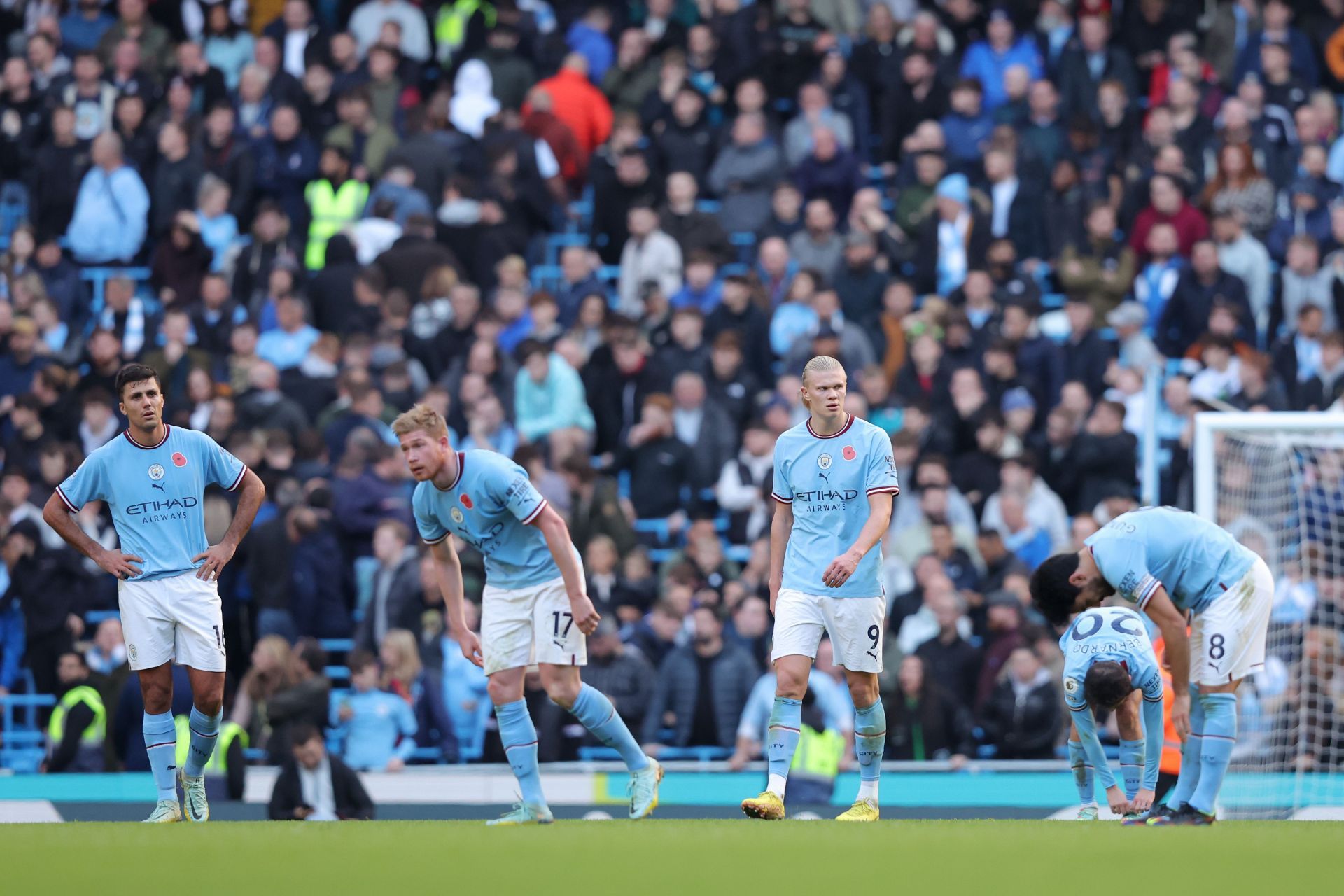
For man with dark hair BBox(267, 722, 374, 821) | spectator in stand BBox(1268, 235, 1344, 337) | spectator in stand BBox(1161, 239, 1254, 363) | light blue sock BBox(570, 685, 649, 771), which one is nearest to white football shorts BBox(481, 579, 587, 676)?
light blue sock BBox(570, 685, 649, 771)

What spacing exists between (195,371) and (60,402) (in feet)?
5.20

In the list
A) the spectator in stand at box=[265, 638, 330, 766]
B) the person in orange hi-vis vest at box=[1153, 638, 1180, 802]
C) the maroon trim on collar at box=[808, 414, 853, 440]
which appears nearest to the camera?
the maroon trim on collar at box=[808, 414, 853, 440]

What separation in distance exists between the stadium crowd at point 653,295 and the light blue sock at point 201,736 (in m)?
4.22

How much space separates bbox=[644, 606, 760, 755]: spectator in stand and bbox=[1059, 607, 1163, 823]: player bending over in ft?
16.9

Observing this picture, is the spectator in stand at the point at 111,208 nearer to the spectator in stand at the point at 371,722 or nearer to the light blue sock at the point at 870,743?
the spectator in stand at the point at 371,722

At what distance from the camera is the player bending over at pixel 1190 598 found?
34.7 ft

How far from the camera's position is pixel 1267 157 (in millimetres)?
21328

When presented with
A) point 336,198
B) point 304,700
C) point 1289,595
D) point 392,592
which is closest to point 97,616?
point 392,592

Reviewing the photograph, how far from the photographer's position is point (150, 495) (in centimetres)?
1188

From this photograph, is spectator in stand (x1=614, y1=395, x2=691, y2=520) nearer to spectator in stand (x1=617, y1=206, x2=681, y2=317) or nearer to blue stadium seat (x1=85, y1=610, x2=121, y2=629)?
spectator in stand (x1=617, y1=206, x2=681, y2=317)

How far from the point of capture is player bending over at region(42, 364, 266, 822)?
11.8m

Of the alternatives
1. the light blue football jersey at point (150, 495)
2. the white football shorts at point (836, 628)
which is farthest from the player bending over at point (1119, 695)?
the light blue football jersey at point (150, 495)

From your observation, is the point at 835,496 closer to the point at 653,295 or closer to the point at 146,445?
the point at 146,445

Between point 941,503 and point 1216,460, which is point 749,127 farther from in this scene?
point 1216,460
